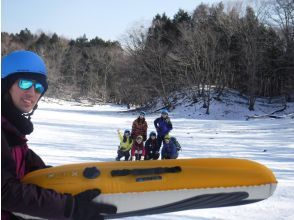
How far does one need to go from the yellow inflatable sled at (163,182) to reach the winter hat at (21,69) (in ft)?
1.58

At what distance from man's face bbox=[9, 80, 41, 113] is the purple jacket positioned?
0.12 m

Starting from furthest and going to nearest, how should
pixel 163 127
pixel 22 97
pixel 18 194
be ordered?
pixel 163 127, pixel 22 97, pixel 18 194

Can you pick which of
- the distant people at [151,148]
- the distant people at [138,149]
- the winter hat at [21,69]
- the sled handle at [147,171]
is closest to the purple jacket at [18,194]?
the winter hat at [21,69]

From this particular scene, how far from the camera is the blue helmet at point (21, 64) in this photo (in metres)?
1.94

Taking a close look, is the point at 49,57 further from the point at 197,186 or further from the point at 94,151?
the point at 197,186

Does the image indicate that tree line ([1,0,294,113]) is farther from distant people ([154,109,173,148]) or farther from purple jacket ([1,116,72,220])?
purple jacket ([1,116,72,220])

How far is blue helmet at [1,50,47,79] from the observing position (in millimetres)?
1937

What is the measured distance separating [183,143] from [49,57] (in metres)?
50.6

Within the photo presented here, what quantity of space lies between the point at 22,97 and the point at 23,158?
311 millimetres

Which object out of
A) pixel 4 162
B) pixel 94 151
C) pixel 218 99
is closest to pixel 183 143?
pixel 94 151

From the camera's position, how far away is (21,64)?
1.97m

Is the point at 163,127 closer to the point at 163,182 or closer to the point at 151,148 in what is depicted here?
the point at 151,148

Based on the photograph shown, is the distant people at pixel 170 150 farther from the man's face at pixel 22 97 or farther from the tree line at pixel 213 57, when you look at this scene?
the tree line at pixel 213 57

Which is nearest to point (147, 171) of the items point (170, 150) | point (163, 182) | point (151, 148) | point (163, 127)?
point (163, 182)
